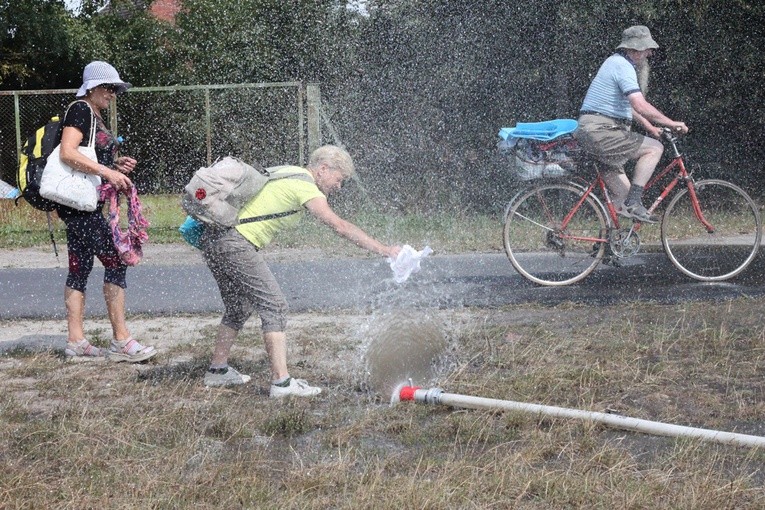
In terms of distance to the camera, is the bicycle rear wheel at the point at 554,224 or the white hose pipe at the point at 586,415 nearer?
the white hose pipe at the point at 586,415

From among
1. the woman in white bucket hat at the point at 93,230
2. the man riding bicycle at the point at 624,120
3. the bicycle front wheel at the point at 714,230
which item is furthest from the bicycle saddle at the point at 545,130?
the woman in white bucket hat at the point at 93,230

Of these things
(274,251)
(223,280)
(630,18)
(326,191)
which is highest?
(630,18)

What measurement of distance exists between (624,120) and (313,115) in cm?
628

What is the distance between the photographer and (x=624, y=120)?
315 inches

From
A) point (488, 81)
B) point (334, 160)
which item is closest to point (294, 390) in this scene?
point (334, 160)

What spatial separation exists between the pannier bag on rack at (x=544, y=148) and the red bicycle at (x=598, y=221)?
0.36 ft

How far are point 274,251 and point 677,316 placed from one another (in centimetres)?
543

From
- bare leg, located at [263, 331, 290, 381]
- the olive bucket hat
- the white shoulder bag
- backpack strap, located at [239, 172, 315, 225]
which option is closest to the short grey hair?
backpack strap, located at [239, 172, 315, 225]

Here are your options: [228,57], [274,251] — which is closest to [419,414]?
[274,251]

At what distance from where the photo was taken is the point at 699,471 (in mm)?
3467

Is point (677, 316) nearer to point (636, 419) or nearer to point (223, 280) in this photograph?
point (636, 419)

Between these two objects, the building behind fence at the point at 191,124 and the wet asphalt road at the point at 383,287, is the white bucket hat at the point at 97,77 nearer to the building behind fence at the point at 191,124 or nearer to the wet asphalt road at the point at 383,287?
the wet asphalt road at the point at 383,287

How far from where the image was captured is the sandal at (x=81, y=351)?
5883 mm

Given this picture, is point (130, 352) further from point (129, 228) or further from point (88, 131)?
point (88, 131)
